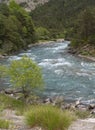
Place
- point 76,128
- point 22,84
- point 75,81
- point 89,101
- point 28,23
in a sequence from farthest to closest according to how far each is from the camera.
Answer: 1. point 28,23
2. point 75,81
3. point 89,101
4. point 22,84
5. point 76,128

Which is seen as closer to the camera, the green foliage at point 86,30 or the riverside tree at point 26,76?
the riverside tree at point 26,76

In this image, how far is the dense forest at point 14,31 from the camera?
83125 mm

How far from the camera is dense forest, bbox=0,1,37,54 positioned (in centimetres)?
8312

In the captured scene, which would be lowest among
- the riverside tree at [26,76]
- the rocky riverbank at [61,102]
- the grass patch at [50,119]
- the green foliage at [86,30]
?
the green foliage at [86,30]

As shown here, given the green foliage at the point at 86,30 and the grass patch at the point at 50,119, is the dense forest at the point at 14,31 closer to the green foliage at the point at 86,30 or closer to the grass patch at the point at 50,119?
the green foliage at the point at 86,30

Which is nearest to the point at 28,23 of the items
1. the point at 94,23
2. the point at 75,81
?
the point at 94,23

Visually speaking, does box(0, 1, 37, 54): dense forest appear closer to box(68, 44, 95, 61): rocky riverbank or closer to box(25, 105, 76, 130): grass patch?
box(68, 44, 95, 61): rocky riverbank

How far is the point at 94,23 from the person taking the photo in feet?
259

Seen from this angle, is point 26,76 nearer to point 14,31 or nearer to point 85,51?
point 85,51

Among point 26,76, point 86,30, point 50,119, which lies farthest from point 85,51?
point 50,119

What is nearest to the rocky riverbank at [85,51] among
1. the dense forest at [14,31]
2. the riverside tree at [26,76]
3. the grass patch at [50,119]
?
the dense forest at [14,31]

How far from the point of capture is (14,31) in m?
90.2

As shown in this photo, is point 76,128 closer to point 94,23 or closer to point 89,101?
point 89,101

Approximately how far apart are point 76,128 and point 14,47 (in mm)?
73221
